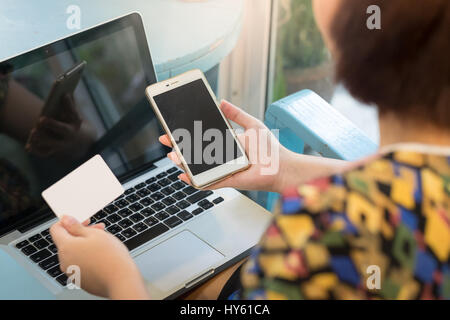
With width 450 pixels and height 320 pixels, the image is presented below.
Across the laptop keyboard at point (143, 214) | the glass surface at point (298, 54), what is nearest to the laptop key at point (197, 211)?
the laptop keyboard at point (143, 214)

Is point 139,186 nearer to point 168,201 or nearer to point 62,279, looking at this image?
point 168,201

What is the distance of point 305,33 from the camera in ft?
4.27

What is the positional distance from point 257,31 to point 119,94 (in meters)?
0.53

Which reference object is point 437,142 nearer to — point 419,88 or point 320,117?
point 419,88

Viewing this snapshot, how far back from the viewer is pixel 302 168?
754 millimetres

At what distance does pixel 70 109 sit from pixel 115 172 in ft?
0.42

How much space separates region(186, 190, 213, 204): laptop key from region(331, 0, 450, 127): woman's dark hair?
1.33ft

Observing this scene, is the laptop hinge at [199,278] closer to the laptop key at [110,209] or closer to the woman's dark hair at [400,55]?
the laptop key at [110,209]

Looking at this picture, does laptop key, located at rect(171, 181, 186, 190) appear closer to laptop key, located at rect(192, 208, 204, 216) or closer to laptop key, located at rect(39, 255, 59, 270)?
laptop key, located at rect(192, 208, 204, 216)

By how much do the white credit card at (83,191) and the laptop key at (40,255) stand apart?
8cm

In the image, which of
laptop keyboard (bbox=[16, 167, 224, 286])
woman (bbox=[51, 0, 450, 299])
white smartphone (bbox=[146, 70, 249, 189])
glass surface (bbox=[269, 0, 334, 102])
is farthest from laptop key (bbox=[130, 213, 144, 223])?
glass surface (bbox=[269, 0, 334, 102])

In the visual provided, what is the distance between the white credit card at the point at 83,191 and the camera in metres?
0.70
